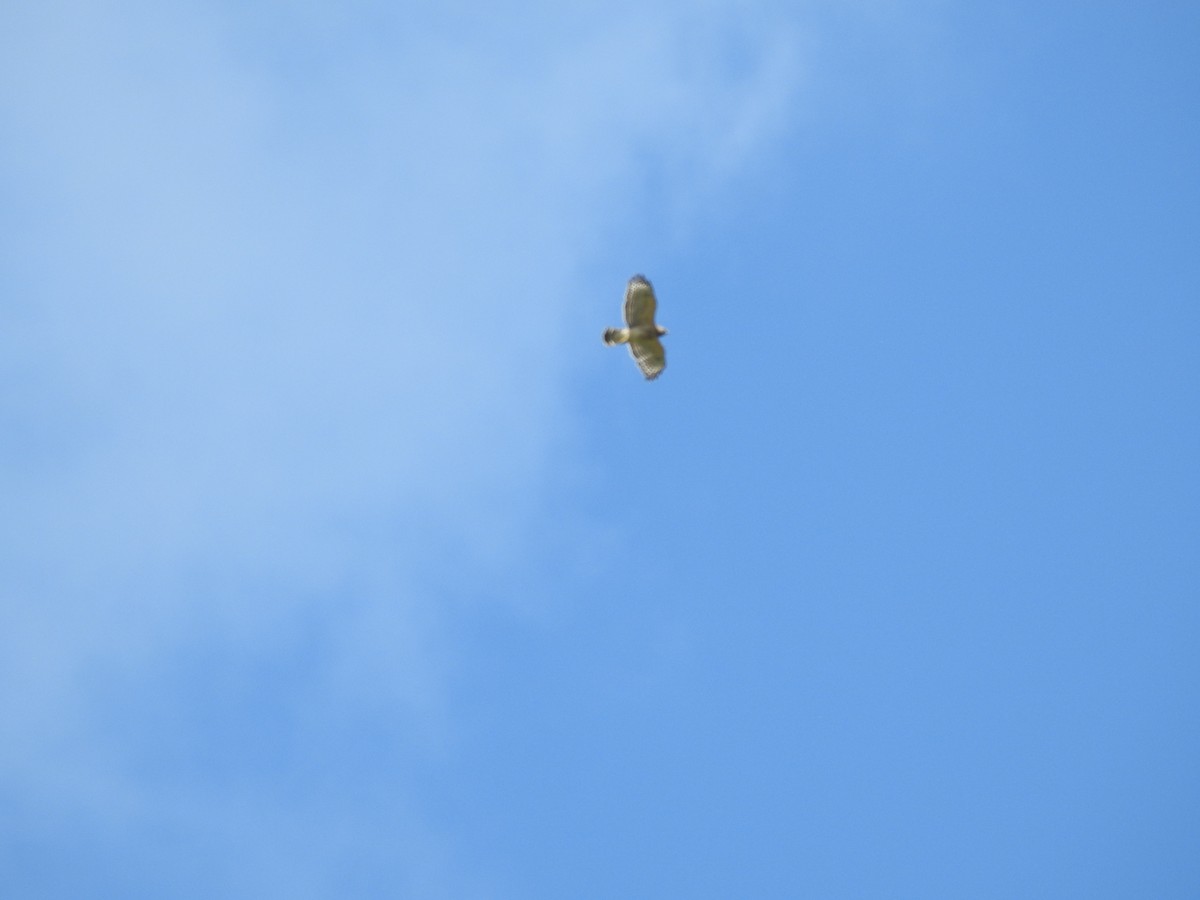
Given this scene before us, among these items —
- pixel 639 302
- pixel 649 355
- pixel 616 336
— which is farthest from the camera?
pixel 649 355

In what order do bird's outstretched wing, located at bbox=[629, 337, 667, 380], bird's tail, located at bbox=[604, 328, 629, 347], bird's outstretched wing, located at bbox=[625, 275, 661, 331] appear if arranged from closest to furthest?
bird's outstretched wing, located at bbox=[625, 275, 661, 331] < bird's tail, located at bbox=[604, 328, 629, 347] < bird's outstretched wing, located at bbox=[629, 337, 667, 380]

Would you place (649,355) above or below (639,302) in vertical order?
below

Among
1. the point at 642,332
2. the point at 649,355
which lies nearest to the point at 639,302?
the point at 642,332

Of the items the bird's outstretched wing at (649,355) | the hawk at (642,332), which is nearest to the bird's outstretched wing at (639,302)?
the hawk at (642,332)

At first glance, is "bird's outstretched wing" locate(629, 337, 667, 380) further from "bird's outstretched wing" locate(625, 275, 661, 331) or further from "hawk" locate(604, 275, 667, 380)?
"bird's outstretched wing" locate(625, 275, 661, 331)

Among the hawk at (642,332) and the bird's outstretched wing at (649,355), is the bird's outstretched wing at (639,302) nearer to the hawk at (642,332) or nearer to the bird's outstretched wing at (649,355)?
the hawk at (642,332)

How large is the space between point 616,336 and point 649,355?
1351 millimetres

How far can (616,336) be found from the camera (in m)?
44.4

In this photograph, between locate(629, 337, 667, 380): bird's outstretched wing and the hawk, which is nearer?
the hawk

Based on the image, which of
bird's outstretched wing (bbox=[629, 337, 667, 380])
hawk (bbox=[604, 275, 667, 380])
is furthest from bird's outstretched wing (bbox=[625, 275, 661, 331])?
bird's outstretched wing (bbox=[629, 337, 667, 380])

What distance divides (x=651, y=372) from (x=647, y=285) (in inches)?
125

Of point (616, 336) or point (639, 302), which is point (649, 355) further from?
point (639, 302)

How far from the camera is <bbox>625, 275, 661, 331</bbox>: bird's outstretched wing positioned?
143 ft

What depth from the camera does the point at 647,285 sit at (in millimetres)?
43406
